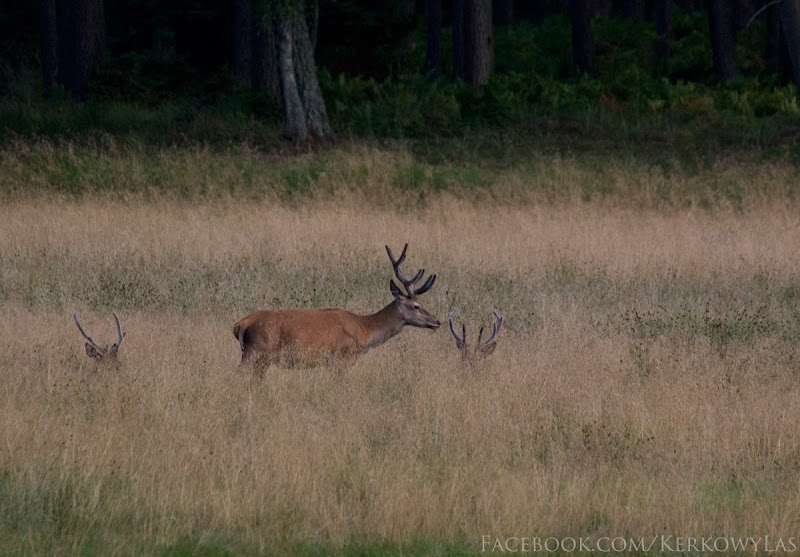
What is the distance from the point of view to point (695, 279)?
1370cm

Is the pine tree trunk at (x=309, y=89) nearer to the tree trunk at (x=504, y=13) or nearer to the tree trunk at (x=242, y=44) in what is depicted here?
the tree trunk at (x=242, y=44)

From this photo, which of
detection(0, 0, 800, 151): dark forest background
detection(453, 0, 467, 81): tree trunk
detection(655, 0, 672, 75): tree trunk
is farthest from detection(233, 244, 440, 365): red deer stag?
detection(655, 0, 672, 75): tree trunk

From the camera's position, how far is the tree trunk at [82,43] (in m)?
28.3

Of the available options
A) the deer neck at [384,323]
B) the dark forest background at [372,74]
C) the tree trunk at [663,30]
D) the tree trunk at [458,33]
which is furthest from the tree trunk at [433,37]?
the deer neck at [384,323]

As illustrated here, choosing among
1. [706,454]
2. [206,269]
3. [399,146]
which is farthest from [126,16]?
[706,454]

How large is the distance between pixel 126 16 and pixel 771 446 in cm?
3042

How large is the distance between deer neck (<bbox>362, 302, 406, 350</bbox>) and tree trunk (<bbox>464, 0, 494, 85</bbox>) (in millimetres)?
20058

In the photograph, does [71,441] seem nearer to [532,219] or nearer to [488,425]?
[488,425]

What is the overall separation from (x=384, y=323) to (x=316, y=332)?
79 cm

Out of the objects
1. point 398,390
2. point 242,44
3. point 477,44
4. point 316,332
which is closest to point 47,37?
point 242,44

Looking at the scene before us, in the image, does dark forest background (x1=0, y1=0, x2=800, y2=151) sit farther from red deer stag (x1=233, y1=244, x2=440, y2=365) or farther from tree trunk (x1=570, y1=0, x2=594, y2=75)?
red deer stag (x1=233, y1=244, x2=440, y2=365)

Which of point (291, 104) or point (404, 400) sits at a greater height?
point (291, 104)

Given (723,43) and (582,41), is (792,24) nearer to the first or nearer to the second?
(723,43)

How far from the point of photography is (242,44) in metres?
29.4
